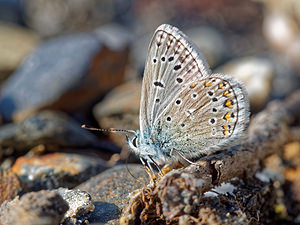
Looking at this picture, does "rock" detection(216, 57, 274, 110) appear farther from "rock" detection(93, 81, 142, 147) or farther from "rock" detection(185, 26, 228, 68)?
"rock" detection(93, 81, 142, 147)

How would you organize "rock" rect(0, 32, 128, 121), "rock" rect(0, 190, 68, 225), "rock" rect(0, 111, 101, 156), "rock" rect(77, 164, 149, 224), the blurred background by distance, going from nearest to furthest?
"rock" rect(0, 190, 68, 225) < "rock" rect(77, 164, 149, 224) < "rock" rect(0, 111, 101, 156) < the blurred background < "rock" rect(0, 32, 128, 121)

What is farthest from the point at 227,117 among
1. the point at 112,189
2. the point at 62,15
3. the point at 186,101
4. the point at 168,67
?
the point at 62,15

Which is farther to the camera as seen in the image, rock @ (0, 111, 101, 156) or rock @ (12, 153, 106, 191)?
rock @ (0, 111, 101, 156)

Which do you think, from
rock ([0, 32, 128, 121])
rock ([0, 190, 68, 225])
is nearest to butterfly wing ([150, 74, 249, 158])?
rock ([0, 190, 68, 225])

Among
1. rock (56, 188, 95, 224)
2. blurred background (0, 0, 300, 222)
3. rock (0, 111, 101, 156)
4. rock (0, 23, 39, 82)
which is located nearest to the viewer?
rock (56, 188, 95, 224)

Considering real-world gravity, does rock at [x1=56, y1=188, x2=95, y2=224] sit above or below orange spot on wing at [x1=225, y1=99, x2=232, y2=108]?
below
